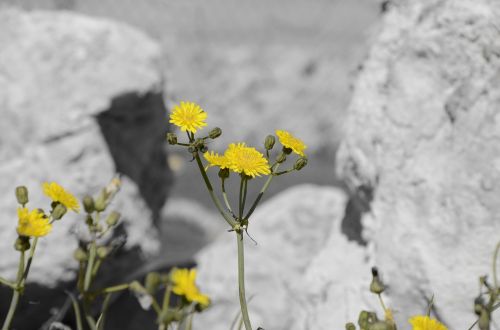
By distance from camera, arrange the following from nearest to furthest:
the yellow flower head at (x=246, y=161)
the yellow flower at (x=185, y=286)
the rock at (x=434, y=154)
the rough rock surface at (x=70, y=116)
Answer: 1. the yellow flower at (x=185, y=286)
2. the yellow flower head at (x=246, y=161)
3. the rock at (x=434, y=154)
4. the rough rock surface at (x=70, y=116)

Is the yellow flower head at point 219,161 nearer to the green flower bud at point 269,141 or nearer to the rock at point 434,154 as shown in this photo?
the green flower bud at point 269,141

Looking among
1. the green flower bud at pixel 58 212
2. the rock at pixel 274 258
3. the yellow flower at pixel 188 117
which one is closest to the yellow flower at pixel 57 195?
the green flower bud at pixel 58 212

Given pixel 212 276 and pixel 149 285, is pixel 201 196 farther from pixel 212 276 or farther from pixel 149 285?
pixel 149 285

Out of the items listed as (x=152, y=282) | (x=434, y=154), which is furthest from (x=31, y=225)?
(x=434, y=154)

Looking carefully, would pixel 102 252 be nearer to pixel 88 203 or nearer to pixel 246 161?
pixel 88 203

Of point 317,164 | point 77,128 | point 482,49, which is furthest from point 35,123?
point 317,164
